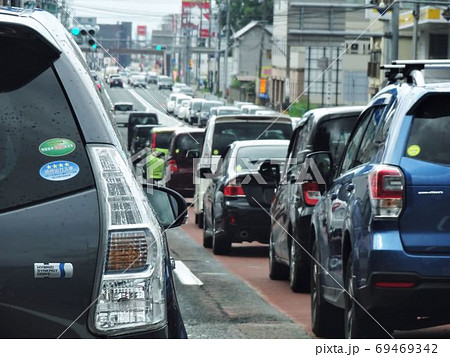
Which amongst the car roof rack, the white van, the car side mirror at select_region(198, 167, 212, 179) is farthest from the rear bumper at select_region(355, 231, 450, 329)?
the white van

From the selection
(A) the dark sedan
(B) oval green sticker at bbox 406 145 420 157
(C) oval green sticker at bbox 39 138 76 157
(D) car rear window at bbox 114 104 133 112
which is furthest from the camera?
(D) car rear window at bbox 114 104 133 112

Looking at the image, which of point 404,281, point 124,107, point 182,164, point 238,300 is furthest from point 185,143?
point 124,107

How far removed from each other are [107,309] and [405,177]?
3482mm

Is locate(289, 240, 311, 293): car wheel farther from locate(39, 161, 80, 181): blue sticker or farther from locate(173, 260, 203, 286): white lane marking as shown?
locate(39, 161, 80, 181): blue sticker

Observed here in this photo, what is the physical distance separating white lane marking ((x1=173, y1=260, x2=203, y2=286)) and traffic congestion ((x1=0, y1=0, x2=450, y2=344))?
0.09 feet

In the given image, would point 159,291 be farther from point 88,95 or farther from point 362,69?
point 362,69

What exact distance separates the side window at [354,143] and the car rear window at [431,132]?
3.97ft

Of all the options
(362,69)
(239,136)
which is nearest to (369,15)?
(362,69)

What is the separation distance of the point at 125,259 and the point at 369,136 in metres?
4.41

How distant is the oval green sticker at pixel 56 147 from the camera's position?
395 centimetres

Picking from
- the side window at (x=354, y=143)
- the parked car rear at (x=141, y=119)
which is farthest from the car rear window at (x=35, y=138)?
the parked car rear at (x=141, y=119)

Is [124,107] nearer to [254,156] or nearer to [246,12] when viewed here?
[246,12]

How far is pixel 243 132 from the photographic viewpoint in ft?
79.0

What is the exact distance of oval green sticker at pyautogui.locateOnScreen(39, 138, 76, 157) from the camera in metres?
3.95
